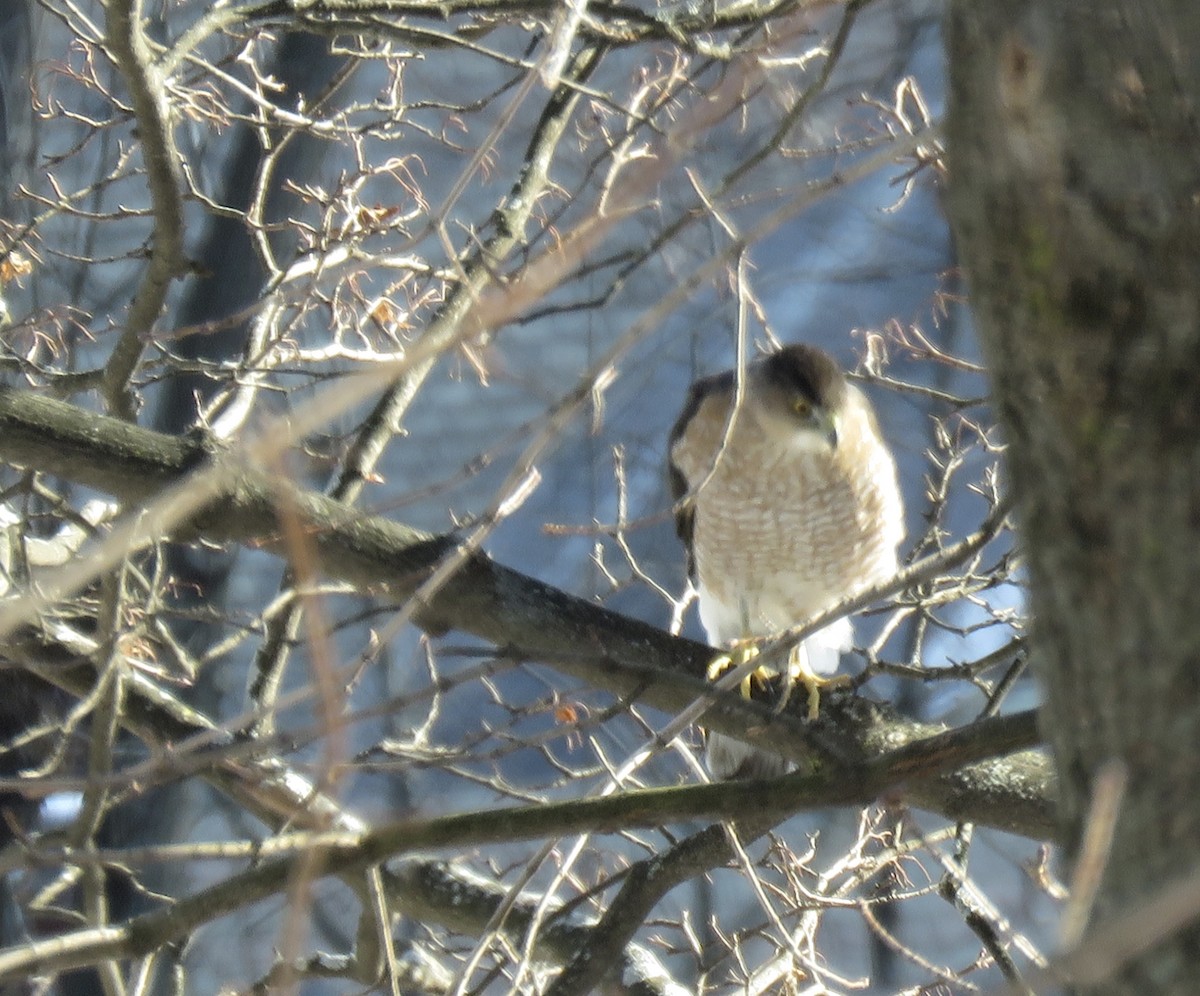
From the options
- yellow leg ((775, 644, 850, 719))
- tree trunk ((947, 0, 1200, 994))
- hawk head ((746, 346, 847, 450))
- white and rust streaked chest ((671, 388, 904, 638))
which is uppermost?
hawk head ((746, 346, 847, 450))

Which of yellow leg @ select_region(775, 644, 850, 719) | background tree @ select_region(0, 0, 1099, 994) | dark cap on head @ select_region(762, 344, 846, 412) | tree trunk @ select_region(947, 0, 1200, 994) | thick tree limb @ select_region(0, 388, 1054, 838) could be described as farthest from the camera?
dark cap on head @ select_region(762, 344, 846, 412)

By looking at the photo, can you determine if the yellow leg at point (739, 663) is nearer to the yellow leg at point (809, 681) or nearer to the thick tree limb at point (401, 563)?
→ the yellow leg at point (809, 681)

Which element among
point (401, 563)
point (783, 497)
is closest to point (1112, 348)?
point (401, 563)

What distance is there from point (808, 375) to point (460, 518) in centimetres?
183

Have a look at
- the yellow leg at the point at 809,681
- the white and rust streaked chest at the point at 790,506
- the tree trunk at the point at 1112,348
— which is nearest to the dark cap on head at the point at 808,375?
the white and rust streaked chest at the point at 790,506

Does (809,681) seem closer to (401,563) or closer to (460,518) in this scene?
(401,563)

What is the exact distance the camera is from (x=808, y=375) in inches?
157

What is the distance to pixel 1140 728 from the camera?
1.06m

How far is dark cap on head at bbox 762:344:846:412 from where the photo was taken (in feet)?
13.1

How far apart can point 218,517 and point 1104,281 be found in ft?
6.13

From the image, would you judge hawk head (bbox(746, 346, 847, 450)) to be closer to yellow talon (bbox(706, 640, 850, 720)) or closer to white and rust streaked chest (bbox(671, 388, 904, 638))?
white and rust streaked chest (bbox(671, 388, 904, 638))

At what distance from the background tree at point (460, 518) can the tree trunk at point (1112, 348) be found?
0.24m

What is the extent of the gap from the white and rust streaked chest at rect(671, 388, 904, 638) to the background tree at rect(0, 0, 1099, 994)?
0.94ft

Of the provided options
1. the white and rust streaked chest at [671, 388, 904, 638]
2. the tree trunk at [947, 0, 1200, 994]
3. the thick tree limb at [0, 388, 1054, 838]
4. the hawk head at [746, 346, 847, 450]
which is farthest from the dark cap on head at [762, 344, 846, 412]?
the tree trunk at [947, 0, 1200, 994]
